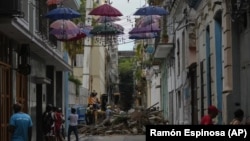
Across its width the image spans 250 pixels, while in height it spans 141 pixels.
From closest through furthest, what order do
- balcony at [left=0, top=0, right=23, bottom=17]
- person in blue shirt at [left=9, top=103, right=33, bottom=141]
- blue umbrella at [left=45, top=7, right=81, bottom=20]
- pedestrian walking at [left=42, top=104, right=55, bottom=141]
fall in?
person in blue shirt at [left=9, top=103, right=33, bottom=141] → balcony at [left=0, top=0, right=23, bottom=17] → blue umbrella at [left=45, top=7, right=81, bottom=20] → pedestrian walking at [left=42, top=104, right=55, bottom=141]

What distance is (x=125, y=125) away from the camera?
3919cm

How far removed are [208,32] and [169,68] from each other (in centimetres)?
1824

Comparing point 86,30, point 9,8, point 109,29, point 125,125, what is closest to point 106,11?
point 109,29

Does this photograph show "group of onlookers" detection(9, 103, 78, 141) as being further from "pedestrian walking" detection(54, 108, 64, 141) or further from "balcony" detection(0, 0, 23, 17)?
"balcony" detection(0, 0, 23, 17)

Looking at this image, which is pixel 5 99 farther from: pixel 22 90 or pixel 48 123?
pixel 48 123

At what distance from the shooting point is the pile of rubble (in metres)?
37.8

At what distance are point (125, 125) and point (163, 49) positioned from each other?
522 centimetres

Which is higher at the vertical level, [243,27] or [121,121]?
[243,27]

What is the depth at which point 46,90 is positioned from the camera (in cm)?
2880

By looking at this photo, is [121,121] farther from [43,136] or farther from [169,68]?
[43,136]

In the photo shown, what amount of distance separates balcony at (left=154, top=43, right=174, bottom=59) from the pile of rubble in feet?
13.1

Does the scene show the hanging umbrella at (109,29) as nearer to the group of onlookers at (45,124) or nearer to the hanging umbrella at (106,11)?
the hanging umbrella at (106,11)

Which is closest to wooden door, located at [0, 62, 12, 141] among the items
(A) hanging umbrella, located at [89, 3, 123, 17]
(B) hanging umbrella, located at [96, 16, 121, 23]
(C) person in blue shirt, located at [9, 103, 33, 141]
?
(C) person in blue shirt, located at [9, 103, 33, 141]

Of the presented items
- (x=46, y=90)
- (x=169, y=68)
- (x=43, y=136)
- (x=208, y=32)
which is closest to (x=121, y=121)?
(x=169, y=68)
